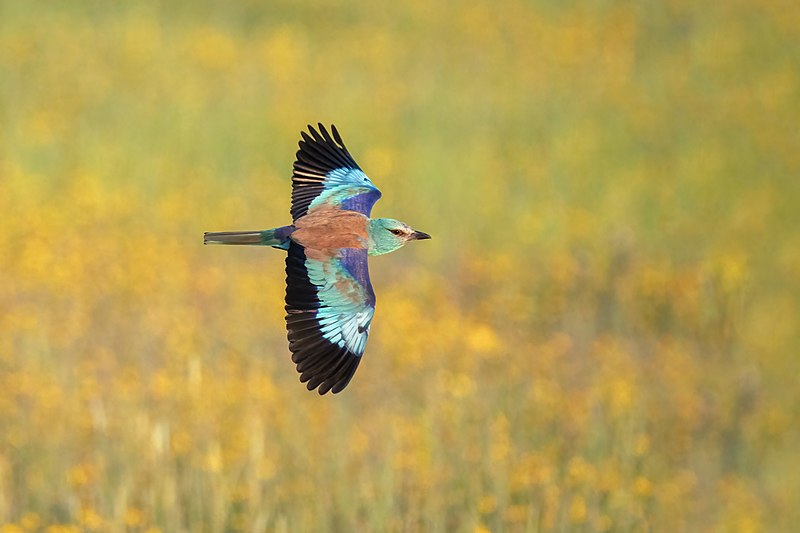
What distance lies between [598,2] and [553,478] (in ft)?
27.5

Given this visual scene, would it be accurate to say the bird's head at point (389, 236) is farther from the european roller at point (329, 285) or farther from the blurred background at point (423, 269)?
the blurred background at point (423, 269)

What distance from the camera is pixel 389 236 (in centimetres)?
415

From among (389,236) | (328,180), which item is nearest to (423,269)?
(328,180)

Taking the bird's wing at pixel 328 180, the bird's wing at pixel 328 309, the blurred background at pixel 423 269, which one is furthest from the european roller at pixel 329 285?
the blurred background at pixel 423 269

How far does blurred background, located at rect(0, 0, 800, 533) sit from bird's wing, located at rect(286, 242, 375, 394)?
164 centimetres

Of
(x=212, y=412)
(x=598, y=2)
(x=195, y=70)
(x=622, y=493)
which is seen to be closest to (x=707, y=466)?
(x=622, y=493)

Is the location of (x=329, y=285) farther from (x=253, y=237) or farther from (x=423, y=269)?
(x=423, y=269)

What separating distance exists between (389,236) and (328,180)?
→ 31.3 inches

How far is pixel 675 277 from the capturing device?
898 centimetres

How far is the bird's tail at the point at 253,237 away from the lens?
4.04 meters

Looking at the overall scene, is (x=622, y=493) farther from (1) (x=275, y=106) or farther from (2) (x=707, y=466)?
(1) (x=275, y=106)

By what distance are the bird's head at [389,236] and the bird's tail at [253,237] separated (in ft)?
0.85

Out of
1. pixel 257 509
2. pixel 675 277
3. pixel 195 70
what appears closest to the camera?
pixel 257 509

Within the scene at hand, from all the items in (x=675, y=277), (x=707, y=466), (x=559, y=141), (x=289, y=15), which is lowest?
(x=707, y=466)
